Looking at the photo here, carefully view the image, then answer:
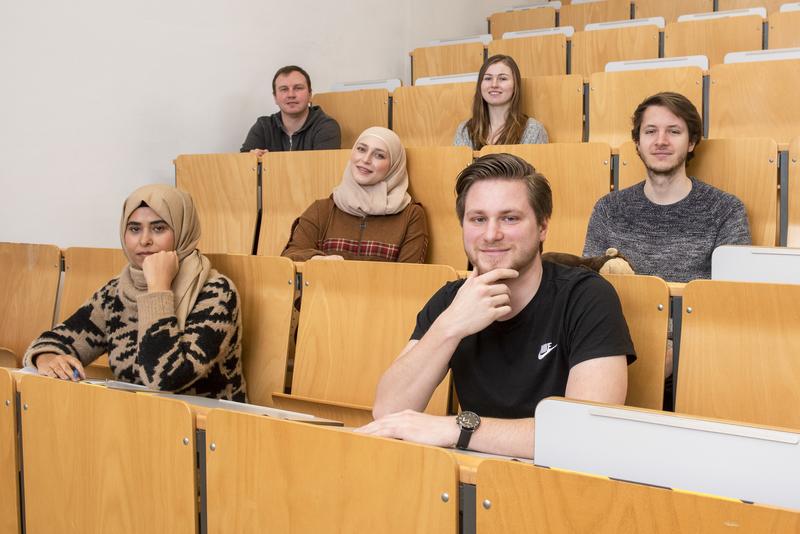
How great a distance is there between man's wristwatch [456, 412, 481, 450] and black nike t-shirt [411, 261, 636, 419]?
154 mm

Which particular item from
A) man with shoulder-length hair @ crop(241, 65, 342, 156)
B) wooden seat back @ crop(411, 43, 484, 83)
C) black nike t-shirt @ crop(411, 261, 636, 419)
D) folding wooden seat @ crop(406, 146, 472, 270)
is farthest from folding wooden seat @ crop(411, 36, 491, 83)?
black nike t-shirt @ crop(411, 261, 636, 419)

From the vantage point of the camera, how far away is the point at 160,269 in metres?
1.96

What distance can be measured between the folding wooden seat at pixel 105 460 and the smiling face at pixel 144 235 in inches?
25.3

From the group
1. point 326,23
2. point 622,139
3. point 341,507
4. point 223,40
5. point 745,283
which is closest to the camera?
point 341,507

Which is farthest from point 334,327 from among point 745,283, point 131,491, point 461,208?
point 745,283

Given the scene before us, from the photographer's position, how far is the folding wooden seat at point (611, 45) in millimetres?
3797

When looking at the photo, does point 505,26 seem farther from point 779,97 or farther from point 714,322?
point 714,322

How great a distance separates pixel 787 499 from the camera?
80 centimetres

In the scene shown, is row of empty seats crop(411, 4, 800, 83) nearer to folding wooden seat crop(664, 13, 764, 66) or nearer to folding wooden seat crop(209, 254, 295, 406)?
folding wooden seat crop(664, 13, 764, 66)

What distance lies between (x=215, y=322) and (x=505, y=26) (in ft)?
11.5

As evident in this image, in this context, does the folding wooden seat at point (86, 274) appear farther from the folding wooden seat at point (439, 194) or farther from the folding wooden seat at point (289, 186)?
the folding wooden seat at point (439, 194)

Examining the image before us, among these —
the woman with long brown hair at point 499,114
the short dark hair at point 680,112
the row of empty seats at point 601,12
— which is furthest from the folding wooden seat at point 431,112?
the row of empty seats at point 601,12

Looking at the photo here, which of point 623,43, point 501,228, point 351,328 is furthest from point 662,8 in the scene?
point 501,228

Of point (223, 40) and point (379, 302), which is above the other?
point (223, 40)
